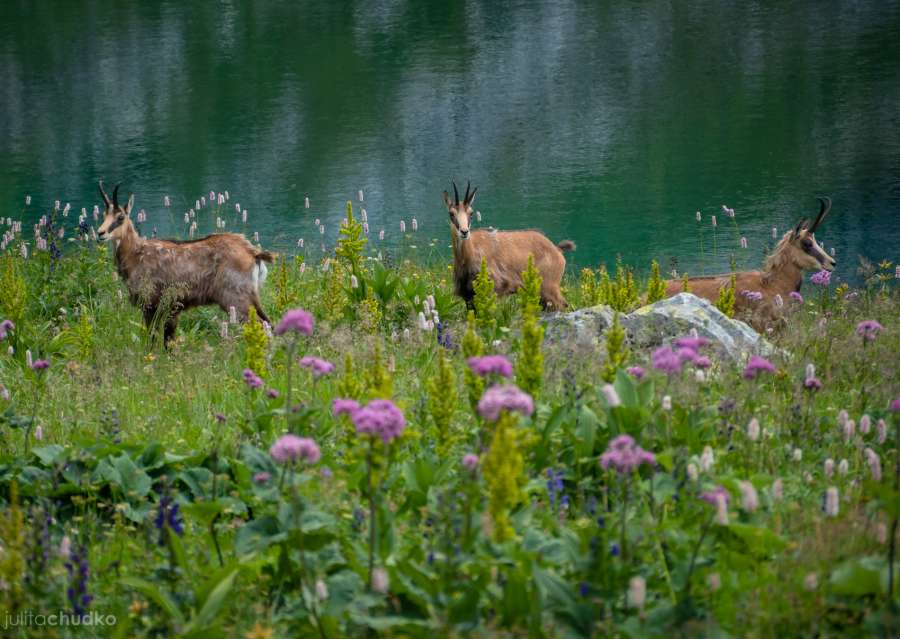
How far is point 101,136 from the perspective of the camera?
25.3m

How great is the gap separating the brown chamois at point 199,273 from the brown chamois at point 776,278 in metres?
3.78

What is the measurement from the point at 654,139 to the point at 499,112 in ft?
12.9

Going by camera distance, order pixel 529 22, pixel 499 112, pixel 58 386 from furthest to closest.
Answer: pixel 529 22 → pixel 499 112 → pixel 58 386

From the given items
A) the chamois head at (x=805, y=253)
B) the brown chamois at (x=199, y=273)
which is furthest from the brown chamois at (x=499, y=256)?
the chamois head at (x=805, y=253)

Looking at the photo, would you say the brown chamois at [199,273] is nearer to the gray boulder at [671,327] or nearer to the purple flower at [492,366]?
the gray boulder at [671,327]

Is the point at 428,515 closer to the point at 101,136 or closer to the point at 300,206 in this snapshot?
the point at 300,206

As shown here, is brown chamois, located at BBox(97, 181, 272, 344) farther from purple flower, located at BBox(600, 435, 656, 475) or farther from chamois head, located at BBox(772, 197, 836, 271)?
purple flower, located at BBox(600, 435, 656, 475)

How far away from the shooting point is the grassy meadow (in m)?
3.19

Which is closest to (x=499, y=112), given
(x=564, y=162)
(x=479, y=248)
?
(x=564, y=162)

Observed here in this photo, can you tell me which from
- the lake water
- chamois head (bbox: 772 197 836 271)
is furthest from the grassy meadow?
the lake water

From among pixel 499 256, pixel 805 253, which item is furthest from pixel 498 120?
pixel 805 253

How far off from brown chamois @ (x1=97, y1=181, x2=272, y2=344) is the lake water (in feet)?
11.2

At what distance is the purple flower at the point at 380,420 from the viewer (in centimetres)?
Answer: 290

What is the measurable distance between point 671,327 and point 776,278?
3.14m
